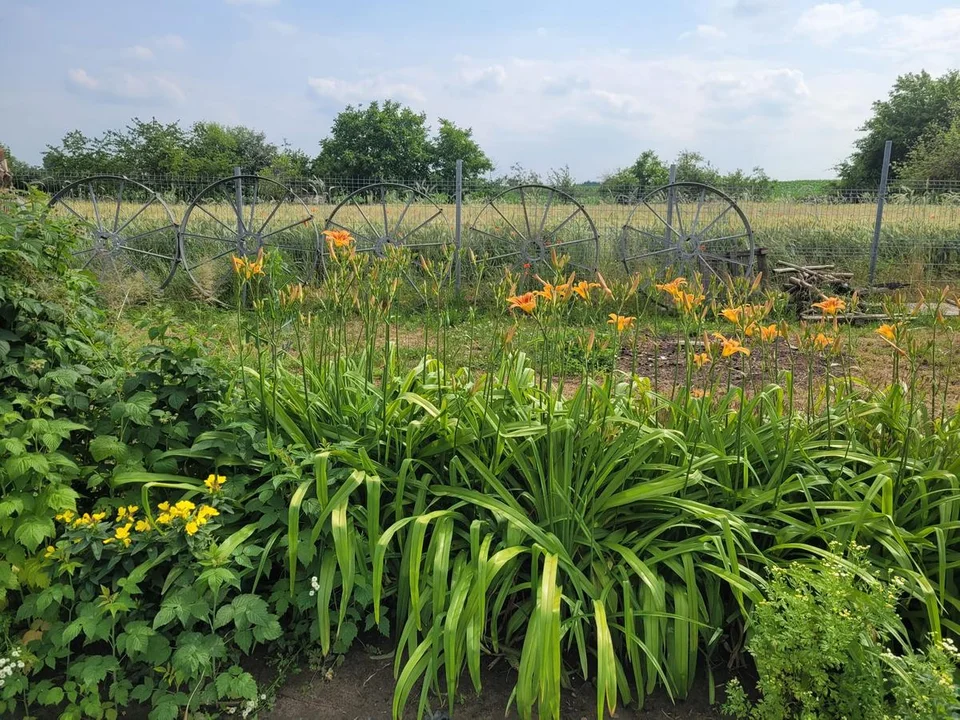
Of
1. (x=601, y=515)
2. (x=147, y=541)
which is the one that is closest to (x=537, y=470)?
(x=601, y=515)

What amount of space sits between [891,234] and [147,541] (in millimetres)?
9963

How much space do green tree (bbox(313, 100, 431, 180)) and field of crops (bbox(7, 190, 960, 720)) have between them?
43798 millimetres

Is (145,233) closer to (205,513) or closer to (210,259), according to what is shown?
(210,259)

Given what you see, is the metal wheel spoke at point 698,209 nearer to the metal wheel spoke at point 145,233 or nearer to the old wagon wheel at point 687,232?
the old wagon wheel at point 687,232

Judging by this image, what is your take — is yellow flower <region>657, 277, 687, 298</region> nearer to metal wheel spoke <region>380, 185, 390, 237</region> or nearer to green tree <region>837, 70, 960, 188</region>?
metal wheel spoke <region>380, 185, 390, 237</region>

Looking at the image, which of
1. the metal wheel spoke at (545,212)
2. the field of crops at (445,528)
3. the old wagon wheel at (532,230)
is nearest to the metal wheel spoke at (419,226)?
the old wagon wheel at (532,230)

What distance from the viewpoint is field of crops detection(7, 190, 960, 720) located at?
1.59 m

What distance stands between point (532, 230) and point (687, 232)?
202 centimetres

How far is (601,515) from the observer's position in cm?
199

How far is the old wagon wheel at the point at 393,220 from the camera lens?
791cm

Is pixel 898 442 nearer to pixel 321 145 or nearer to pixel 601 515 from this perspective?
pixel 601 515

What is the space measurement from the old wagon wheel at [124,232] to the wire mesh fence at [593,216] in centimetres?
5

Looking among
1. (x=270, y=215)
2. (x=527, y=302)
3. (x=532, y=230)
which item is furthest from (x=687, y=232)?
(x=527, y=302)

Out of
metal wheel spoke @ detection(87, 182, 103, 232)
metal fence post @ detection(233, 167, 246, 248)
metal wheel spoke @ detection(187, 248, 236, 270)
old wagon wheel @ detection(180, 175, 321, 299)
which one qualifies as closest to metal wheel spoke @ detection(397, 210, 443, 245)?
old wagon wheel @ detection(180, 175, 321, 299)
